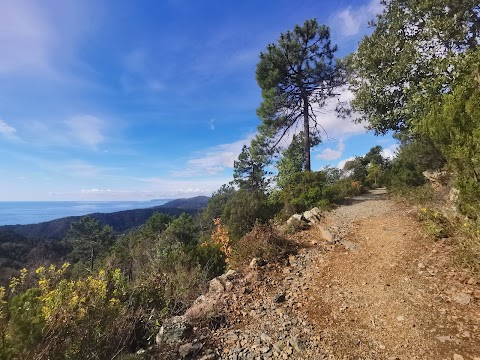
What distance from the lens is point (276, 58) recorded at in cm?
1530

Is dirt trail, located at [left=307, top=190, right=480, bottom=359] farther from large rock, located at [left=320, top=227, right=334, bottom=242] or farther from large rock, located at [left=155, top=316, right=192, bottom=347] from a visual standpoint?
large rock, located at [left=155, top=316, right=192, bottom=347]

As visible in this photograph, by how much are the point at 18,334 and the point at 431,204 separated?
29.0 feet

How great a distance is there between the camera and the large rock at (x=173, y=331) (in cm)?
359

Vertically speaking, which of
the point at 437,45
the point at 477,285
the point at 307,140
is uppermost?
the point at 437,45

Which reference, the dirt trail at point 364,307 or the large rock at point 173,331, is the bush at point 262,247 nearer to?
the dirt trail at point 364,307

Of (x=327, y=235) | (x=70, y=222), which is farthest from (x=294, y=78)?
(x=70, y=222)

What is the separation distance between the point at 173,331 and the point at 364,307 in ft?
9.23

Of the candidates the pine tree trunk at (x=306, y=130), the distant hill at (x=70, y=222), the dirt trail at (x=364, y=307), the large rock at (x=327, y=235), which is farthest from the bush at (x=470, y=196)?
the distant hill at (x=70, y=222)

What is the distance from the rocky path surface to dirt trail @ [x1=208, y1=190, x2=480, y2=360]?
0.04 ft

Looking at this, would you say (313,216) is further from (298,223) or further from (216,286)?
(216,286)

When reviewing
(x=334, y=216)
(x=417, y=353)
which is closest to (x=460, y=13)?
(x=334, y=216)

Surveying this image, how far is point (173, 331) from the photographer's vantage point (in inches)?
147

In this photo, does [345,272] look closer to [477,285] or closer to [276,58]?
[477,285]

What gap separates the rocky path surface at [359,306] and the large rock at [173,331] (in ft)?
1.19
